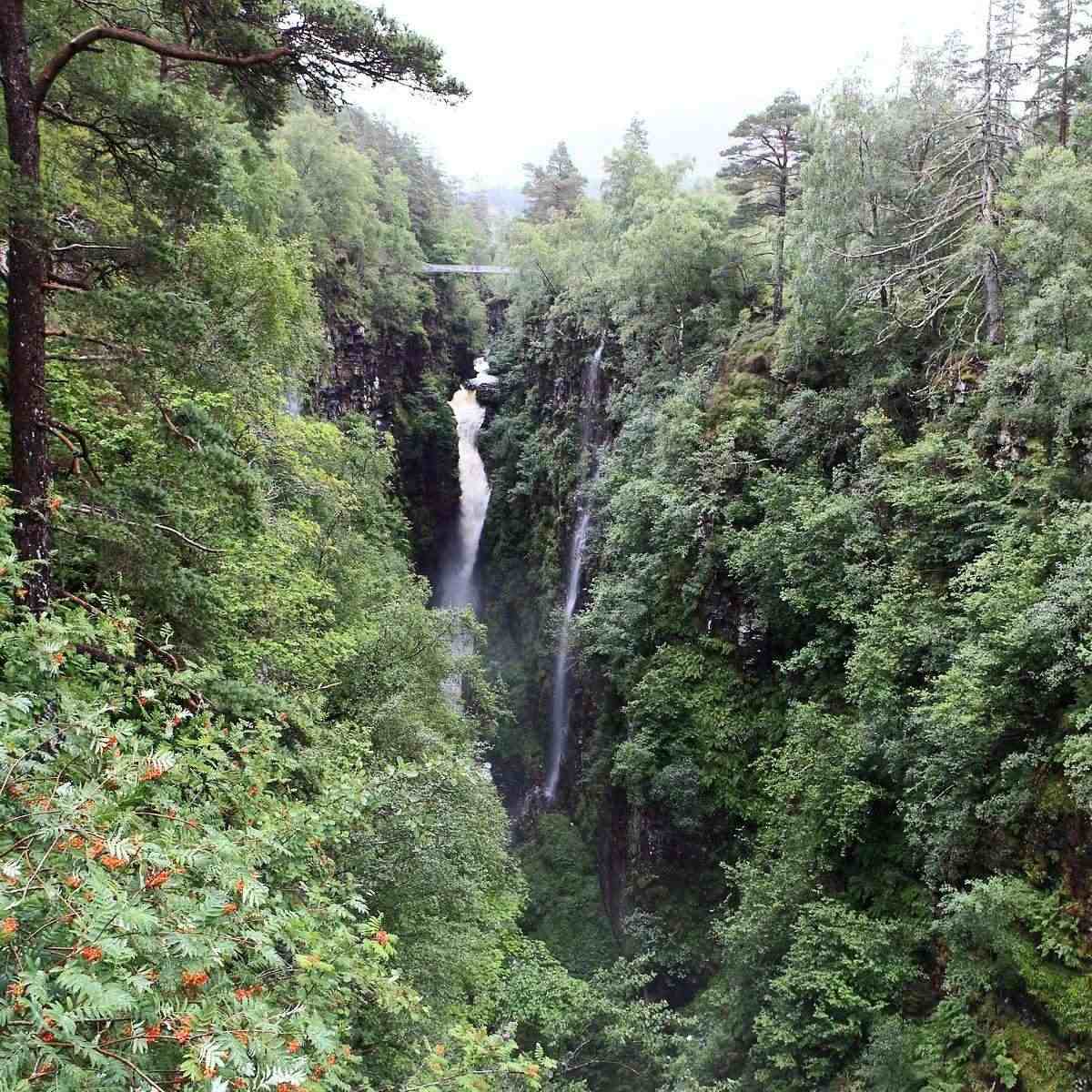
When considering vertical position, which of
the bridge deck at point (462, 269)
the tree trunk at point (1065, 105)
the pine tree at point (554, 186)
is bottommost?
the tree trunk at point (1065, 105)

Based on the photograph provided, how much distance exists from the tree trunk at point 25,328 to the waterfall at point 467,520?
30.9 meters

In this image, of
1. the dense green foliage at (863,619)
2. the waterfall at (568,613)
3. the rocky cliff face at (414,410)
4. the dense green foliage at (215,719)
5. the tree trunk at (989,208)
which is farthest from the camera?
the rocky cliff face at (414,410)

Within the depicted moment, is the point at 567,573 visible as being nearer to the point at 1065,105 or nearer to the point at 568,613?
the point at 568,613

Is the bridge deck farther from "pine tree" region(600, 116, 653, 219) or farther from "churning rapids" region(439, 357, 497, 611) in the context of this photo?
"pine tree" region(600, 116, 653, 219)

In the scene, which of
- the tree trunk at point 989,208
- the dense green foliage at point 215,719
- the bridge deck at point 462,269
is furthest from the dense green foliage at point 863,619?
the bridge deck at point 462,269

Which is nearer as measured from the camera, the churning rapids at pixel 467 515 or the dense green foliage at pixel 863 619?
the dense green foliage at pixel 863 619

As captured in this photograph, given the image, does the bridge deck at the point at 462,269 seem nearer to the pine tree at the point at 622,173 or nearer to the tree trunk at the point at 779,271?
the pine tree at the point at 622,173

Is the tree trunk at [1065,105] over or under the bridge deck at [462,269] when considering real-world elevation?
under

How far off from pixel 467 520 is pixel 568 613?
1678 centimetres

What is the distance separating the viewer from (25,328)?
18.8 feet

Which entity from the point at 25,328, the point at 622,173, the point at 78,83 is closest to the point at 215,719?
Answer: the point at 25,328

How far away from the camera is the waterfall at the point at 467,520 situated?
3938 cm

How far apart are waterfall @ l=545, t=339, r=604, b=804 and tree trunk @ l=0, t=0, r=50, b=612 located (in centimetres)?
2053

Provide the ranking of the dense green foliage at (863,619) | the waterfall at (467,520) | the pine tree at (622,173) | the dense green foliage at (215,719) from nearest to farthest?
the dense green foliage at (215,719) < the dense green foliage at (863,619) < the pine tree at (622,173) < the waterfall at (467,520)
